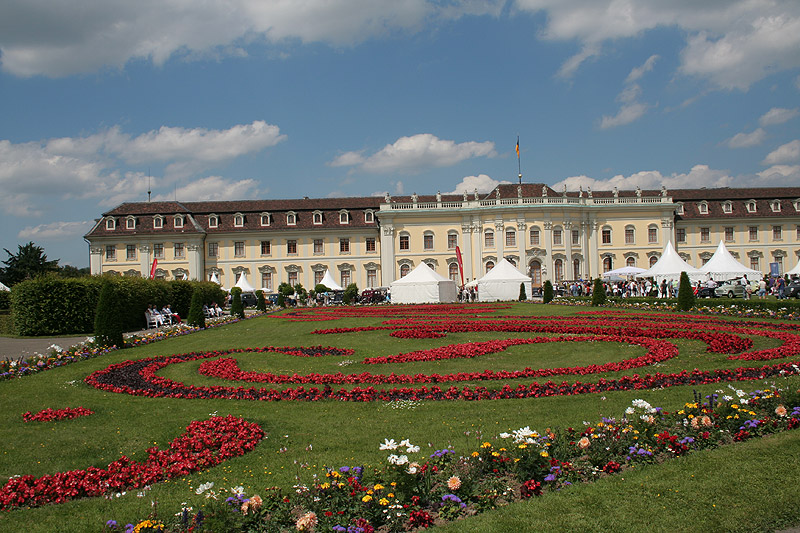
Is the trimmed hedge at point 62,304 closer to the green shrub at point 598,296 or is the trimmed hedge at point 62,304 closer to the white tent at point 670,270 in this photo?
the green shrub at point 598,296

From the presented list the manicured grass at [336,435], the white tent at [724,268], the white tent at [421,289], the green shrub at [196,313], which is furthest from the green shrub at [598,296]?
the green shrub at [196,313]

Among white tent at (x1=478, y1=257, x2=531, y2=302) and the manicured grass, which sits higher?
white tent at (x1=478, y1=257, x2=531, y2=302)

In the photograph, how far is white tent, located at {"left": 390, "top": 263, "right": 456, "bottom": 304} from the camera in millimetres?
38688

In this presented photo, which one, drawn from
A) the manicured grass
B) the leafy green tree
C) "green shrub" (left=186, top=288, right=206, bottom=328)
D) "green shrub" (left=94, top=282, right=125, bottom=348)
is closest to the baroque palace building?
the leafy green tree

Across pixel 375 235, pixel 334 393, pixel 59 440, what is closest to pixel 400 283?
pixel 375 235

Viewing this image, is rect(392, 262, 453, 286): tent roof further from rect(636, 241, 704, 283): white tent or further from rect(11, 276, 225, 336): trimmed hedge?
rect(11, 276, 225, 336): trimmed hedge

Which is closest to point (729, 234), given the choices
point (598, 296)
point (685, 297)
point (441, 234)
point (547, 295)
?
point (441, 234)

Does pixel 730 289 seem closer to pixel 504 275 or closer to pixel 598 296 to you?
pixel 598 296

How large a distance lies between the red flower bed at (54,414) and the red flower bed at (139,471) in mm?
2599

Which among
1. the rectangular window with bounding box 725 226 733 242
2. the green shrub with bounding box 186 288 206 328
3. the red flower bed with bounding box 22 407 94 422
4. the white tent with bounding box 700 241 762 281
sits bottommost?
the red flower bed with bounding box 22 407 94 422

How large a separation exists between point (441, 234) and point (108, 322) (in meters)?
42.5

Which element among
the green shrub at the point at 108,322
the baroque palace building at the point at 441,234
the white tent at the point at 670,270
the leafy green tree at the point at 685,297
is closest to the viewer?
the green shrub at the point at 108,322

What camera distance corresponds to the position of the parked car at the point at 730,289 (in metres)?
32.3

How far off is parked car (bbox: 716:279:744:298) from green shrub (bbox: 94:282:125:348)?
29892 mm
